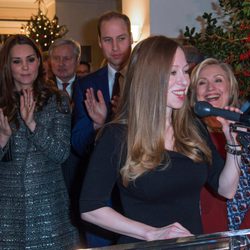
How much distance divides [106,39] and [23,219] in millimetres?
1059

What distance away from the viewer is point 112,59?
297cm

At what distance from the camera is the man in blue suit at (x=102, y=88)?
9.44 feet

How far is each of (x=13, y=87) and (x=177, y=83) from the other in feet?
4.19

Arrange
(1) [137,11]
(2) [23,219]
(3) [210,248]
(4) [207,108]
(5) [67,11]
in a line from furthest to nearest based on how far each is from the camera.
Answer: (5) [67,11]
(1) [137,11]
(2) [23,219]
(4) [207,108]
(3) [210,248]

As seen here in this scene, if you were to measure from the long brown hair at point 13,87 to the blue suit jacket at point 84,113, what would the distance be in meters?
0.19

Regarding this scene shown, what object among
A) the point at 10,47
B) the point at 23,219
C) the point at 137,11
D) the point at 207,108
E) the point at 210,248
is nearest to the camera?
the point at 210,248

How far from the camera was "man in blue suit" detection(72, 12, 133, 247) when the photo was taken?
2.88 m

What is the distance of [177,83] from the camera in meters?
1.77

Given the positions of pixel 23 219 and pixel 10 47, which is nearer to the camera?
pixel 23 219

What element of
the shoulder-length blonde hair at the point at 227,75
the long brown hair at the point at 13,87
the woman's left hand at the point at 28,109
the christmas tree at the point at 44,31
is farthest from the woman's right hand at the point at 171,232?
the christmas tree at the point at 44,31

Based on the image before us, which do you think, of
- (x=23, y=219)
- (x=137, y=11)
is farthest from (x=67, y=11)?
(x=23, y=219)

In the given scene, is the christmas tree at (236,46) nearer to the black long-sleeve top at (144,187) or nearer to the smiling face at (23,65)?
the smiling face at (23,65)

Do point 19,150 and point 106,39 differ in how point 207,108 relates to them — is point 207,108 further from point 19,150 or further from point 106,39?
point 106,39

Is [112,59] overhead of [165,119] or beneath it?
overhead
